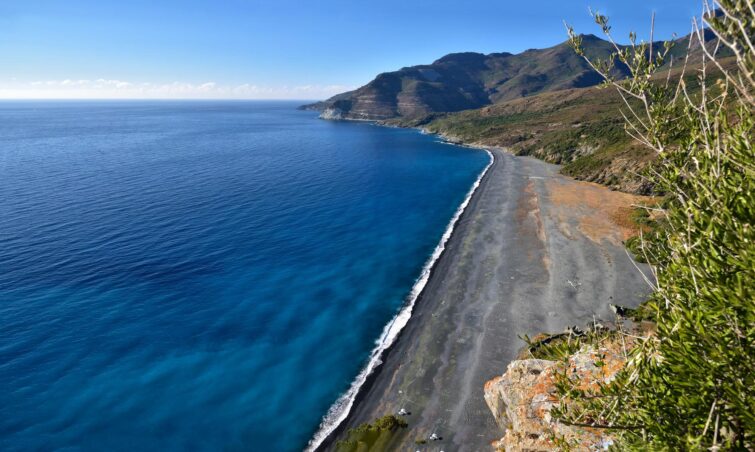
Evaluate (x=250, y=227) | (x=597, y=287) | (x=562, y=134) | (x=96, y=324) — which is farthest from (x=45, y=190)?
(x=562, y=134)

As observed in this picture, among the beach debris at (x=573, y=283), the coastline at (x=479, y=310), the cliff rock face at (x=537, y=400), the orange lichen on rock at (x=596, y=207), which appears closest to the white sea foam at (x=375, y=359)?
the coastline at (x=479, y=310)

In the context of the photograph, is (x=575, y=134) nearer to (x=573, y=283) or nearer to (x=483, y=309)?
(x=573, y=283)

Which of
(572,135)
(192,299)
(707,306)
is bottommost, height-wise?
(192,299)

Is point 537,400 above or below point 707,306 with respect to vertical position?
below

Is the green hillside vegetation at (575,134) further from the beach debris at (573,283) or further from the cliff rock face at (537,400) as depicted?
the cliff rock face at (537,400)

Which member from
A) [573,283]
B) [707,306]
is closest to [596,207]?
[573,283]

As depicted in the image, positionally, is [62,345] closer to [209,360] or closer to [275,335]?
[209,360]

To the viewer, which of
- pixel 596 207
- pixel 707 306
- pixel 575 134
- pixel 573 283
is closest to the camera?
pixel 707 306
